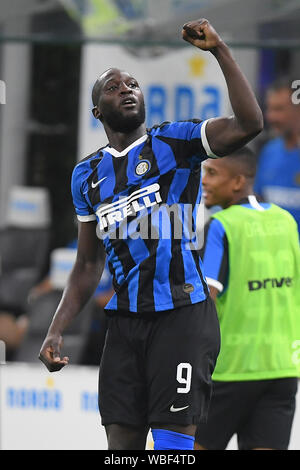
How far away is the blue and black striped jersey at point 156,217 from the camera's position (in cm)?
403

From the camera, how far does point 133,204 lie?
4055mm

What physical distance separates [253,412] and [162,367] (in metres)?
1.27

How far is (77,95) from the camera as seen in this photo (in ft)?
27.9

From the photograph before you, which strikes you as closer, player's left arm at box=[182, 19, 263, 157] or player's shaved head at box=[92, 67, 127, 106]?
player's left arm at box=[182, 19, 263, 157]

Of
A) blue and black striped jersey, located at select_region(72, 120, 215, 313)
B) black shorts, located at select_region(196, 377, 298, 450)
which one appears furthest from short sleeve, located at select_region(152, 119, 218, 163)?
black shorts, located at select_region(196, 377, 298, 450)

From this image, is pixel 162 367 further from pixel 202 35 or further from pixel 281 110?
pixel 281 110

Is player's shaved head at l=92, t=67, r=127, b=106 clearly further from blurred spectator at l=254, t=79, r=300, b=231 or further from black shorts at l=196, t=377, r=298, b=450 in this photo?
blurred spectator at l=254, t=79, r=300, b=231

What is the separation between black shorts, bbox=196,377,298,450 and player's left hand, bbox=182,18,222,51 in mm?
1937

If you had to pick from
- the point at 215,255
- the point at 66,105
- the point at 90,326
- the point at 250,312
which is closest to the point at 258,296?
the point at 250,312

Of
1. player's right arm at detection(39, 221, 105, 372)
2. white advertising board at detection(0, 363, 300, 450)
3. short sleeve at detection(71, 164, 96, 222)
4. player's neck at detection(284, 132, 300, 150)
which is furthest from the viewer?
player's neck at detection(284, 132, 300, 150)

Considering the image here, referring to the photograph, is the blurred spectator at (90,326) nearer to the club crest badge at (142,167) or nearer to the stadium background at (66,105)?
the stadium background at (66,105)

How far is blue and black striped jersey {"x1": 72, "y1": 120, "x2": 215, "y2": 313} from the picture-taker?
13.2ft

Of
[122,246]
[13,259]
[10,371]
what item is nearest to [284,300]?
[122,246]

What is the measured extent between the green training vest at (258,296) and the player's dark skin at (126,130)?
0.80 meters
